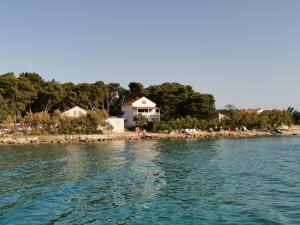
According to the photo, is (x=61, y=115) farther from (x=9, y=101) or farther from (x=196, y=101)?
(x=196, y=101)

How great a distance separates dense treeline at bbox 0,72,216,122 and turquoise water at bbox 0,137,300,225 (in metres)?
50.5

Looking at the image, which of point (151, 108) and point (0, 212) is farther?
point (151, 108)

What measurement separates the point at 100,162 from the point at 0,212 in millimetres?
19590

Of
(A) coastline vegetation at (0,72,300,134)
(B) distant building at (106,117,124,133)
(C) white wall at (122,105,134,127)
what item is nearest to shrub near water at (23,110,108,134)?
(A) coastline vegetation at (0,72,300,134)

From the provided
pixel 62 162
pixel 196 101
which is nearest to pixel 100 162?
pixel 62 162

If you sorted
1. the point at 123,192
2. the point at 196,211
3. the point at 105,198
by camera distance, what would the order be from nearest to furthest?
1. the point at 196,211
2. the point at 105,198
3. the point at 123,192

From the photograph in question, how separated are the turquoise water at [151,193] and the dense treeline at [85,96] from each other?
50.5m

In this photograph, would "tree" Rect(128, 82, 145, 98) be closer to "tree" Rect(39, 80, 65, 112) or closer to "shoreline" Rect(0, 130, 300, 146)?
"tree" Rect(39, 80, 65, 112)

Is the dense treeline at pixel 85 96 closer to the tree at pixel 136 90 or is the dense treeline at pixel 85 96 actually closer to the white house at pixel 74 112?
the tree at pixel 136 90

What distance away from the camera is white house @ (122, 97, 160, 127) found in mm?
96544

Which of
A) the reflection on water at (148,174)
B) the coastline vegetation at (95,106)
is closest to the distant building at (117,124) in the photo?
the coastline vegetation at (95,106)

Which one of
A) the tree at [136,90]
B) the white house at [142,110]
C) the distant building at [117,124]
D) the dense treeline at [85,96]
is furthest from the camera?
the tree at [136,90]

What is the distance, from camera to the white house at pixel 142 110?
96544mm

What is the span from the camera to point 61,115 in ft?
262
